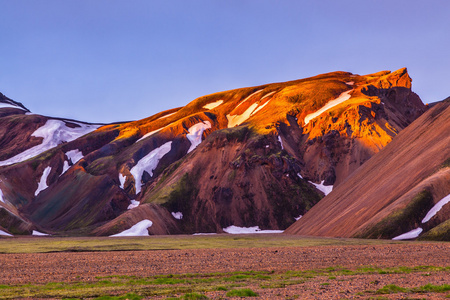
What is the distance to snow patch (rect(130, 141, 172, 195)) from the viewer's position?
11956 cm

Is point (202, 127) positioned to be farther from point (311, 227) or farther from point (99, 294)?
point (99, 294)

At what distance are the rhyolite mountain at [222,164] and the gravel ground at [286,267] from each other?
173ft

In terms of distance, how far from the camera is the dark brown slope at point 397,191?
5450 centimetres

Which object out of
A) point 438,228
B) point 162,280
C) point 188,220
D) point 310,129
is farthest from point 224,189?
point 162,280

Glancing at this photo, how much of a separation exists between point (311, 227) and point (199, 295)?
2155 inches

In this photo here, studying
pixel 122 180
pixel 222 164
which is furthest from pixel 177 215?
pixel 122 180

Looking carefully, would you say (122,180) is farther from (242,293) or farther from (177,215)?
(242,293)

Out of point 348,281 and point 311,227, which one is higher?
point 348,281

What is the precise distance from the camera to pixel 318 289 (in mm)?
19719

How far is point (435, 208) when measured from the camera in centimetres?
5434

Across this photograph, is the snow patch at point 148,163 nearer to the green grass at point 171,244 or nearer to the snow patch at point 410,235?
the green grass at point 171,244

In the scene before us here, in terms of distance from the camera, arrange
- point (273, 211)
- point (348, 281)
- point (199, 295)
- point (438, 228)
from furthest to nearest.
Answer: point (273, 211)
point (438, 228)
point (348, 281)
point (199, 295)

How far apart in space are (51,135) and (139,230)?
9668cm

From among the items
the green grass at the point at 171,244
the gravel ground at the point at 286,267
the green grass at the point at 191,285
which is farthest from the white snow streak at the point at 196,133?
the green grass at the point at 191,285
